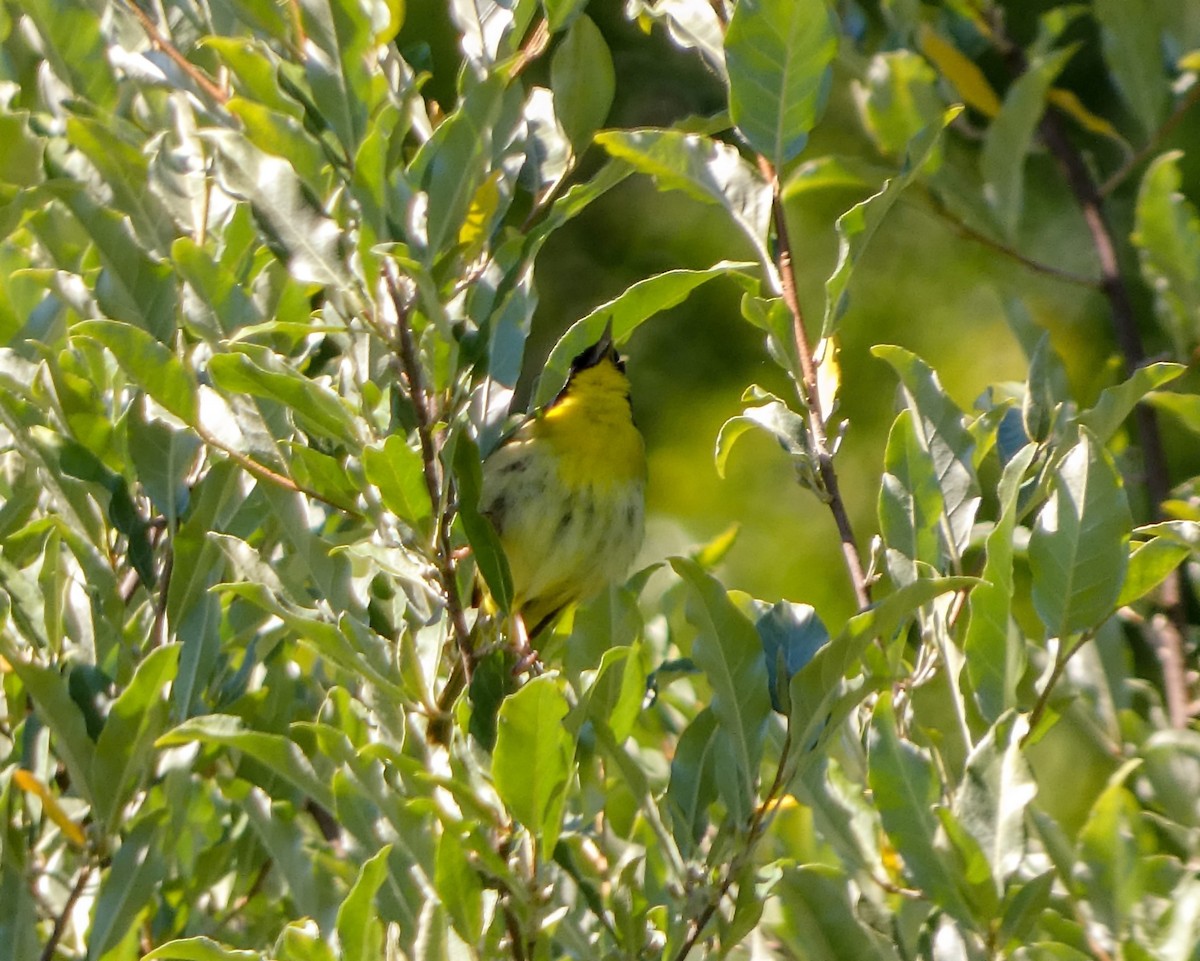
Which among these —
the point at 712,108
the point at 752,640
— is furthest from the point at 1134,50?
the point at 712,108

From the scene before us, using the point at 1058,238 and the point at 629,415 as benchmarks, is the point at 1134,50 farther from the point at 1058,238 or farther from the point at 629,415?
the point at 1058,238

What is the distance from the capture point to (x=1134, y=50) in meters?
2.57

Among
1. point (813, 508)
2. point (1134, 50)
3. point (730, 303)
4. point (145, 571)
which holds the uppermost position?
point (1134, 50)

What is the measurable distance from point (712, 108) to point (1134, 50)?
114 inches

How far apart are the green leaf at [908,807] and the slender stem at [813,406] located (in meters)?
0.15

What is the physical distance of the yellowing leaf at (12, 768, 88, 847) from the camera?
5.10 ft

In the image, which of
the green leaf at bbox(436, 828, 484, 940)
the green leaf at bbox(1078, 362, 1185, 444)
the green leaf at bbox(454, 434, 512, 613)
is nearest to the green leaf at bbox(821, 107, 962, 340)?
the green leaf at bbox(1078, 362, 1185, 444)

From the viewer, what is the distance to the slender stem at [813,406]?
143 cm

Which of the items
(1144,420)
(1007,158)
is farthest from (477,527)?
(1007,158)

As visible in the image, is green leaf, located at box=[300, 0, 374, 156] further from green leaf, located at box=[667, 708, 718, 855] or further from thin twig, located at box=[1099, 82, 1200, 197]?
thin twig, located at box=[1099, 82, 1200, 197]

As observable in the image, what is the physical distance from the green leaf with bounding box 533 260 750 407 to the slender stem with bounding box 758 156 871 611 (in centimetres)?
5

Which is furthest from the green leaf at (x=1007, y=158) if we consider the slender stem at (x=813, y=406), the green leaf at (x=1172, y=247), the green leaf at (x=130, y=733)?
the green leaf at (x=130, y=733)

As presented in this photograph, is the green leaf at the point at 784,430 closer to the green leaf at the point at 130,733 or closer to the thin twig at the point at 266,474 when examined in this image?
the thin twig at the point at 266,474

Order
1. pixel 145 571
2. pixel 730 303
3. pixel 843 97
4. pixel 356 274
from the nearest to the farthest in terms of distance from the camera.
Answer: pixel 356 274
pixel 145 571
pixel 730 303
pixel 843 97
